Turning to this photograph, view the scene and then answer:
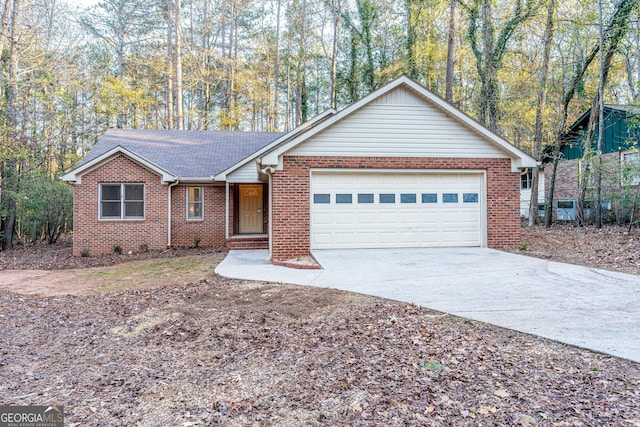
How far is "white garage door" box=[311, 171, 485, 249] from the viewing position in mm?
10359

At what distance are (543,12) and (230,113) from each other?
18.0 metres

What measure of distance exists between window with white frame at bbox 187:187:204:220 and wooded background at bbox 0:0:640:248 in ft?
19.6

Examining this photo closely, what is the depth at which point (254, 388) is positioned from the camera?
322 centimetres

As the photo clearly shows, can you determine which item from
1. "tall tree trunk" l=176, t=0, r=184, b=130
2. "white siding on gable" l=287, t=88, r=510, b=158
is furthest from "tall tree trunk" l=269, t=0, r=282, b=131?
"white siding on gable" l=287, t=88, r=510, b=158

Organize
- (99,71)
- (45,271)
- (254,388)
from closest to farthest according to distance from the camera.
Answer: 1. (254,388)
2. (45,271)
3. (99,71)

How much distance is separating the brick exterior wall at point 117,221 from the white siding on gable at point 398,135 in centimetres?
635

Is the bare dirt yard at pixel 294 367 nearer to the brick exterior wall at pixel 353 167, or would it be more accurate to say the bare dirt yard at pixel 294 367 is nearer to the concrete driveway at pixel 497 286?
the concrete driveway at pixel 497 286

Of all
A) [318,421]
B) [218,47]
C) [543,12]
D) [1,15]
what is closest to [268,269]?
[318,421]

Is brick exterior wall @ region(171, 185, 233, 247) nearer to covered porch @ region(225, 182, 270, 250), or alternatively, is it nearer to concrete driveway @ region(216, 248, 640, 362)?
covered porch @ region(225, 182, 270, 250)

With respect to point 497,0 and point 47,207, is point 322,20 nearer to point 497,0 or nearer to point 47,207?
point 497,0

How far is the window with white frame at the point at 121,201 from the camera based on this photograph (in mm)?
13336

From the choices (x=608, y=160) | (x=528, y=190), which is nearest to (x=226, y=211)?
(x=608, y=160)

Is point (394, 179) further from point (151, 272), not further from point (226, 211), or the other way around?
point (151, 272)

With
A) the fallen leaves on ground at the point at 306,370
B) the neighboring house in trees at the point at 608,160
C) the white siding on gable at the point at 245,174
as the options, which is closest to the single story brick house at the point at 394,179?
the white siding on gable at the point at 245,174
